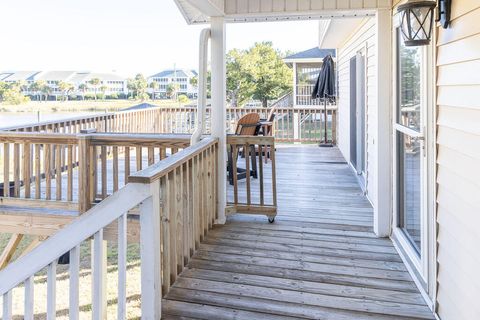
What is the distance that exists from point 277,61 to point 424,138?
18903 mm

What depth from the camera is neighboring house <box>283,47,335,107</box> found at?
627 inches

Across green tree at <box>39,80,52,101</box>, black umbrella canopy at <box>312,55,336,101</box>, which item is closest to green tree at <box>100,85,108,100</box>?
green tree at <box>39,80,52,101</box>

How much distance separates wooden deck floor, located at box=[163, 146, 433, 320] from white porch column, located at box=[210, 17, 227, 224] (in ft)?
1.26

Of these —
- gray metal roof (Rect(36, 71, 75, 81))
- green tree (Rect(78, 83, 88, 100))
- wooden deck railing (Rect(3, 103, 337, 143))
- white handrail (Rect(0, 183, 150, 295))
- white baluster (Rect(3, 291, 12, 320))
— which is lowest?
white baluster (Rect(3, 291, 12, 320))

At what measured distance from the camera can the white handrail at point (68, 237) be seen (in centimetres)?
184

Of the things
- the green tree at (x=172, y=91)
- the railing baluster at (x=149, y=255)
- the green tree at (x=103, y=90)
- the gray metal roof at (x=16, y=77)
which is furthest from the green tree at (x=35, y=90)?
the railing baluster at (x=149, y=255)

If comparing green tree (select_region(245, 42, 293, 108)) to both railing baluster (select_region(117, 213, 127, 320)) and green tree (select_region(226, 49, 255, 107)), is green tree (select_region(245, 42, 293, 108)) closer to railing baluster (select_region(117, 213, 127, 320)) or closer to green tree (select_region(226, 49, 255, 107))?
green tree (select_region(226, 49, 255, 107))

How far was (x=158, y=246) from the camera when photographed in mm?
2375

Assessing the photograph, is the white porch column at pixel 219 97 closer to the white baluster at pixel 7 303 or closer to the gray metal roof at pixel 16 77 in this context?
the white baluster at pixel 7 303

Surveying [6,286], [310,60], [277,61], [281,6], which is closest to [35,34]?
[277,61]

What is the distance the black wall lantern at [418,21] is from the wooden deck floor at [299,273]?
1621 millimetres

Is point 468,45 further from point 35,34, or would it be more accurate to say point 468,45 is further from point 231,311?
point 35,34

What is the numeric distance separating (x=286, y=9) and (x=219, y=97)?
3.50 ft

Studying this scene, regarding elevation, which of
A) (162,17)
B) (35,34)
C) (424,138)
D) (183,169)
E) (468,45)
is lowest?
(183,169)
